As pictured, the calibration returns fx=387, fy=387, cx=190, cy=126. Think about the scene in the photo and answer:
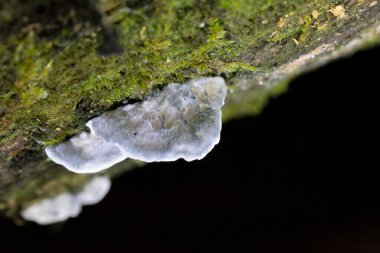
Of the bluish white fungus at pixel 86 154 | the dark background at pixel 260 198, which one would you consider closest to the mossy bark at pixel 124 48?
the bluish white fungus at pixel 86 154

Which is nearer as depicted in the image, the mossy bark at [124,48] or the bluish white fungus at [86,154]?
the mossy bark at [124,48]

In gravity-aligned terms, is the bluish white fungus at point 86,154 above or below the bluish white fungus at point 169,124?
below

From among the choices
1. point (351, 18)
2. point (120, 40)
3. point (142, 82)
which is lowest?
point (142, 82)

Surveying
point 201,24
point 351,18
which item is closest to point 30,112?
point 201,24

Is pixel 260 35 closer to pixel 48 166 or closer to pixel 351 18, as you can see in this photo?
pixel 351 18

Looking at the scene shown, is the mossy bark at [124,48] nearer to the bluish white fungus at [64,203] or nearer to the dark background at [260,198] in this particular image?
the bluish white fungus at [64,203]

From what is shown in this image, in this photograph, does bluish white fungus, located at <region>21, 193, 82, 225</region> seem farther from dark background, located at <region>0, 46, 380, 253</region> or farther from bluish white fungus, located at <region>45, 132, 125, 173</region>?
dark background, located at <region>0, 46, 380, 253</region>
